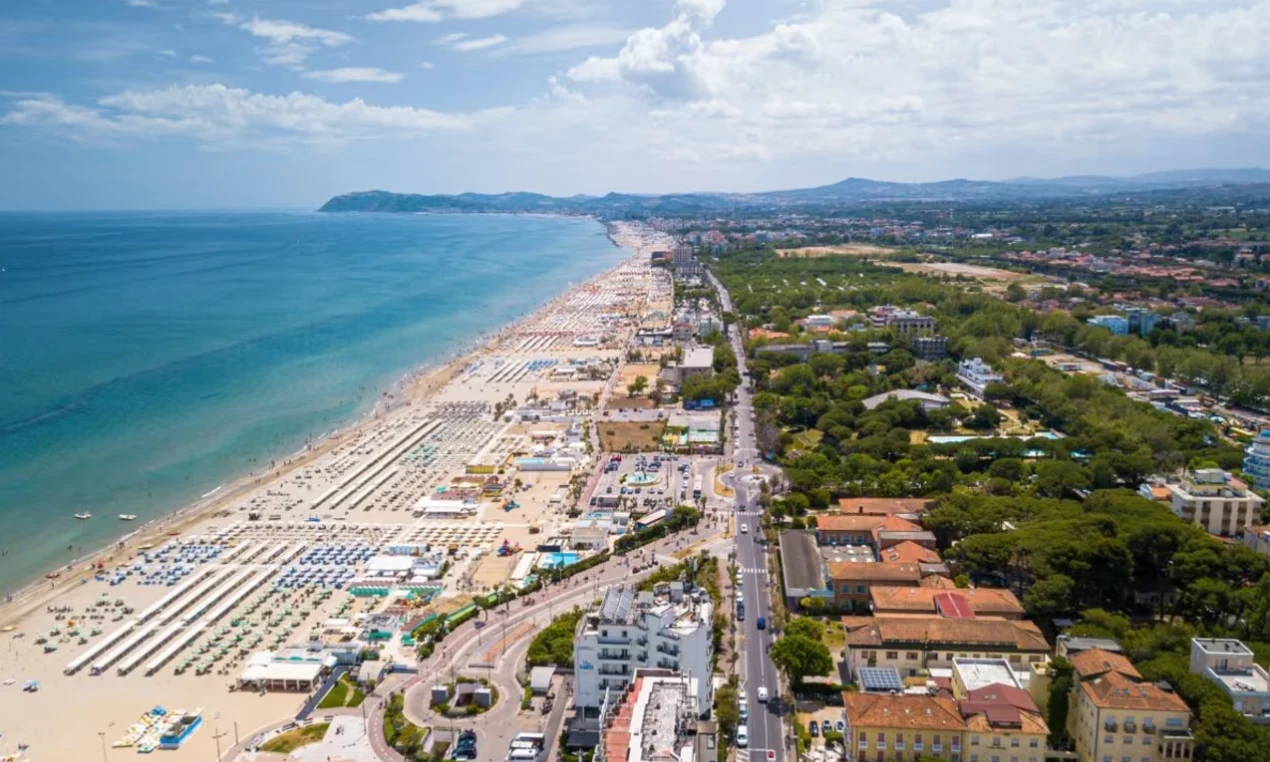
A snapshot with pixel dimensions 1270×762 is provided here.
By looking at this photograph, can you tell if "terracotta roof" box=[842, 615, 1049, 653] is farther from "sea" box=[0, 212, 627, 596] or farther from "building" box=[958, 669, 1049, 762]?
"sea" box=[0, 212, 627, 596]

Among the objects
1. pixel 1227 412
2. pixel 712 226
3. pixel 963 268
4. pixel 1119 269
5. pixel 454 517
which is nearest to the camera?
pixel 454 517

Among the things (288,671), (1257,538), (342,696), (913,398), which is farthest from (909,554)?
(913,398)

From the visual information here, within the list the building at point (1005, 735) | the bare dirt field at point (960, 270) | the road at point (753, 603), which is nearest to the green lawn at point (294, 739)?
the road at point (753, 603)

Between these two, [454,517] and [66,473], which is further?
[66,473]

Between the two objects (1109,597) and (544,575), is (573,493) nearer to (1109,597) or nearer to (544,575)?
(544,575)

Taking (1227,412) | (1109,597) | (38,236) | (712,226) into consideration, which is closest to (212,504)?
(1109,597)

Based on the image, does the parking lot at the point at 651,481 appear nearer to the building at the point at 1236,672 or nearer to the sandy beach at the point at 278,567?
the sandy beach at the point at 278,567

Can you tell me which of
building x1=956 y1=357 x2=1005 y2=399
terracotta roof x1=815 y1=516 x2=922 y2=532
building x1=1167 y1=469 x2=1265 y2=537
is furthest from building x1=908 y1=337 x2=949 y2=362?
terracotta roof x1=815 y1=516 x2=922 y2=532
